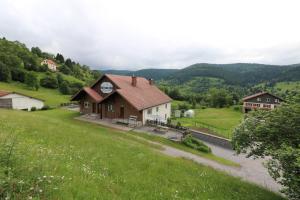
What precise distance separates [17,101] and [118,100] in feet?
87.9

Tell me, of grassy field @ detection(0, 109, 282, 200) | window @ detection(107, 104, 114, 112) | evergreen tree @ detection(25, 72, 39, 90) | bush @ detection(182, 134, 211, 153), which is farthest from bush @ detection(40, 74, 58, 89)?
grassy field @ detection(0, 109, 282, 200)

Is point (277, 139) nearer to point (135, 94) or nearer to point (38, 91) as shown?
point (135, 94)

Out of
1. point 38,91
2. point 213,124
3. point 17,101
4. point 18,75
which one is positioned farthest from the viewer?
point 18,75

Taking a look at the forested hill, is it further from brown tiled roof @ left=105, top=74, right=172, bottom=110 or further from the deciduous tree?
the deciduous tree

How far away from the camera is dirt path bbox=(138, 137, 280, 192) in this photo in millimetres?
20753

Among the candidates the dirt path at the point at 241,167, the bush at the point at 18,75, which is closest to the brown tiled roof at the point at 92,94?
the dirt path at the point at 241,167

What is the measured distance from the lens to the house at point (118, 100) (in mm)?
36656

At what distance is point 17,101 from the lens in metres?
51.4

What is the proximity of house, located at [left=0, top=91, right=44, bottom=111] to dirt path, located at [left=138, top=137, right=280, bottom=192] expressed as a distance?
37.1 meters

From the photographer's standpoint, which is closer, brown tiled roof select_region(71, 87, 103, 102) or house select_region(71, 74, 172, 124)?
house select_region(71, 74, 172, 124)

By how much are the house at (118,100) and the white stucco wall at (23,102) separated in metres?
17.9

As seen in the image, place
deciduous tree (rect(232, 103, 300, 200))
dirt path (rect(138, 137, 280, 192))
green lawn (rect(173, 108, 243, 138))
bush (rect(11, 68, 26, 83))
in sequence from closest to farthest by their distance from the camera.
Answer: deciduous tree (rect(232, 103, 300, 200)) → dirt path (rect(138, 137, 280, 192)) → green lawn (rect(173, 108, 243, 138)) → bush (rect(11, 68, 26, 83))

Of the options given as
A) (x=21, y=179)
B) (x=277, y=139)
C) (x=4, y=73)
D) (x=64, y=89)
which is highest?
(x=4, y=73)

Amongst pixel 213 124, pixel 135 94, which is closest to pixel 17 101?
pixel 135 94
